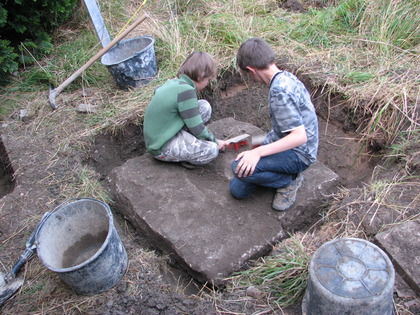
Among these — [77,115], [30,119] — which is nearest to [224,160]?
[77,115]

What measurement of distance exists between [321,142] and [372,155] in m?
0.49

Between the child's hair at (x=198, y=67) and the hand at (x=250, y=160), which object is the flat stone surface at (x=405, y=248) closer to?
the hand at (x=250, y=160)

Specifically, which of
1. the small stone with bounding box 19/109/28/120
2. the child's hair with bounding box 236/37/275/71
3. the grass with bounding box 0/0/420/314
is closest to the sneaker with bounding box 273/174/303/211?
the grass with bounding box 0/0/420/314

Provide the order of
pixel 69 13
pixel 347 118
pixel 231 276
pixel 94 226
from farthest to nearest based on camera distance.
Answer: pixel 69 13 → pixel 347 118 → pixel 94 226 → pixel 231 276

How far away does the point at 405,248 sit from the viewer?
198 centimetres

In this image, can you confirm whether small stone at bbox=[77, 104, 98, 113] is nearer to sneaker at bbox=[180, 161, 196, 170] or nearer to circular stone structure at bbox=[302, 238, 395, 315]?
sneaker at bbox=[180, 161, 196, 170]

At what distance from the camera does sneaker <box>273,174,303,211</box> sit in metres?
2.47

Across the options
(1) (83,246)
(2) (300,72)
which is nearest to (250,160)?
(1) (83,246)

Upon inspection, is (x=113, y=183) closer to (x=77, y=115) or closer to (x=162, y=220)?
(x=162, y=220)

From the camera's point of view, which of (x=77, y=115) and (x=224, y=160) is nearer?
(x=224, y=160)

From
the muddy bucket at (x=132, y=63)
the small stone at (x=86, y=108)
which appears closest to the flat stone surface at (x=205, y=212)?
the small stone at (x=86, y=108)

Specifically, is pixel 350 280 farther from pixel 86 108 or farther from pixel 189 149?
pixel 86 108

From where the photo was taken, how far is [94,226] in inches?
93.3

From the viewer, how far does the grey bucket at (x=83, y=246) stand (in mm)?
1945
